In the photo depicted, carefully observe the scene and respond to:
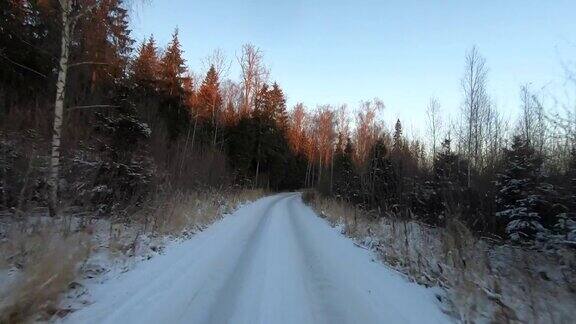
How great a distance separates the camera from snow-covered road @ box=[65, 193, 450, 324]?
220 inches

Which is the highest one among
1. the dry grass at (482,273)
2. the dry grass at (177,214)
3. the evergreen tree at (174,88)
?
the evergreen tree at (174,88)

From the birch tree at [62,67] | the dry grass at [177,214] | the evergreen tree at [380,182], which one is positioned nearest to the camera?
the birch tree at [62,67]

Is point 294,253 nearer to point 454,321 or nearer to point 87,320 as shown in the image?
point 454,321

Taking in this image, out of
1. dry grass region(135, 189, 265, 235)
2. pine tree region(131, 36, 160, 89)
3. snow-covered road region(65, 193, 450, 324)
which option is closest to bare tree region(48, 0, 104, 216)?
dry grass region(135, 189, 265, 235)

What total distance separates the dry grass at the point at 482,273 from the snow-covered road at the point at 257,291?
0.40 m

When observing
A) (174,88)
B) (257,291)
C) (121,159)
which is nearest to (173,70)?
(174,88)

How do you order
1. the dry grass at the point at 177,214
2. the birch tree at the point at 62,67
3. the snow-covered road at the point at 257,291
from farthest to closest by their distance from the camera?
1. the dry grass at the point at 177,214
2. the birch tree at the point at 62,67
3. the snow-covered road at the point at 257,291

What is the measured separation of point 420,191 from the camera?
16188 mm

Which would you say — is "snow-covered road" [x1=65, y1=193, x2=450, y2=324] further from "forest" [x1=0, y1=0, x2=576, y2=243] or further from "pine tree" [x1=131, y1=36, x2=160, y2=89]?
"pine tree" [x1=131, y1=36, x2=160, y2=89]

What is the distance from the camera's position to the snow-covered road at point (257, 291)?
5.58 metres

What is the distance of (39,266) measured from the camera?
548 cm

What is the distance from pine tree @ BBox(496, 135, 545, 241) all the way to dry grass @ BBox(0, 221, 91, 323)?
37.1 ft

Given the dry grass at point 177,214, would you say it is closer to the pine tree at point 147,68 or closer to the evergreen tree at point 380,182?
the evergreen tree at point 380,182

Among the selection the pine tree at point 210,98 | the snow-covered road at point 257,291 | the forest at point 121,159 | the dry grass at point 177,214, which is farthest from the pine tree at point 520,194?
the pine tree at point 210,98
